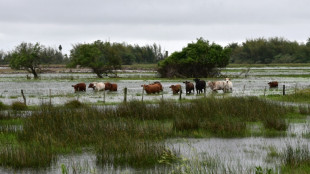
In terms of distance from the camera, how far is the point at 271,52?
11838cm

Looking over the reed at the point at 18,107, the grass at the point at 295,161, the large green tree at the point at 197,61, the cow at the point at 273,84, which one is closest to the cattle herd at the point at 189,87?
the cow at the point at 273,84

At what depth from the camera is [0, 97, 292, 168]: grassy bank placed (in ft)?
36.6

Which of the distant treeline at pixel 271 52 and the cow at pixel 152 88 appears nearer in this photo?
the cow at pixel 152 88

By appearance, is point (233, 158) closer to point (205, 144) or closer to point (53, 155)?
point (205, 144)

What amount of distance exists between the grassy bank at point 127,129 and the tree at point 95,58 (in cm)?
4202

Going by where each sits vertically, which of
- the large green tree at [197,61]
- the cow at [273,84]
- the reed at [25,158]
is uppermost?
the large green tree at [197,61]

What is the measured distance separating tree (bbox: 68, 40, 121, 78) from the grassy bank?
42016mm

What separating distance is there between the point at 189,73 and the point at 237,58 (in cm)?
6619

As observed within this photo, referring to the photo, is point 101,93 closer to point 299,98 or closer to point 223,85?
point 223,85

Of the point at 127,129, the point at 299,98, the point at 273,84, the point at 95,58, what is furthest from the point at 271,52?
the point at 127,129

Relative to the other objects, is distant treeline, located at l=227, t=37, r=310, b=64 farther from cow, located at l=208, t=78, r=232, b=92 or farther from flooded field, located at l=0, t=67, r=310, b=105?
cow, located at l=208, t=78, r=232, b=92

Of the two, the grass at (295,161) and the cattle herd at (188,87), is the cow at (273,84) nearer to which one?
the cattle herd at (188,87)

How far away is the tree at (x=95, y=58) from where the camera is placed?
200 ft

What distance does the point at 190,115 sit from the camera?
57.9ft
